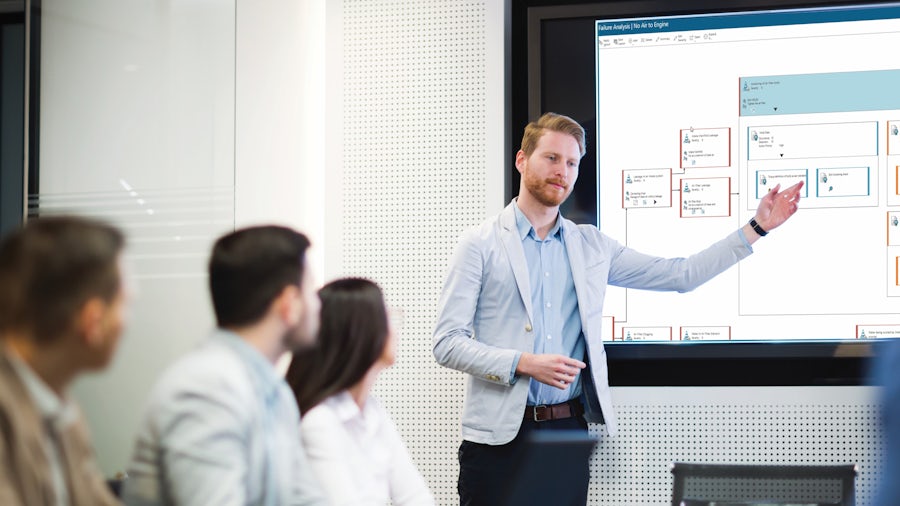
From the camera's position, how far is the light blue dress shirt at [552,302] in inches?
140

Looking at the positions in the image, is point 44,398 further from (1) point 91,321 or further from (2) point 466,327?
(2) point 466,327

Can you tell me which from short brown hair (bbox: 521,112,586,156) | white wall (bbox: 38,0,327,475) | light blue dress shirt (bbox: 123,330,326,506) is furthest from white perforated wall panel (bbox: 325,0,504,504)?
light blue dress shirt (bbox: 123,330,326,506)

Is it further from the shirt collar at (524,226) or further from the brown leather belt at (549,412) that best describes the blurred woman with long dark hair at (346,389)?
the shirt collar at (524,226)

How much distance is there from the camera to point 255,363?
171 centimetres

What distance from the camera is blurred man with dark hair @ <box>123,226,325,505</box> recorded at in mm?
1559

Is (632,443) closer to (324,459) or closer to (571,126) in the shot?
(571,126)

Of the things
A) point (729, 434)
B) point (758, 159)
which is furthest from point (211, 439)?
point (758, 159)

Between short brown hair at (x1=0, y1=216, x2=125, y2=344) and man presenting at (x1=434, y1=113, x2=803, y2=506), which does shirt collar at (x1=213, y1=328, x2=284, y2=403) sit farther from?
man presenting at (x1=434, y1=113, x2=803, y2=506)

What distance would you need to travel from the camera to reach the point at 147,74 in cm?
373

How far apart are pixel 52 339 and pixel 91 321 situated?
0.19ft

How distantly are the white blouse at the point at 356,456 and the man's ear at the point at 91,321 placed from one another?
2.48ft

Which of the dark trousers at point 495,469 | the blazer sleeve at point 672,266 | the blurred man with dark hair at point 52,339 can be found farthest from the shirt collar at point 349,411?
the blazer sleeve at point 672,266

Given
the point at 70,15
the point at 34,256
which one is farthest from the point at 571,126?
the point at 34,256

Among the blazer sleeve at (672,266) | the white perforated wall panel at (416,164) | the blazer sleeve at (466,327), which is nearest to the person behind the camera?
the blazer sleeve at (466,327)
